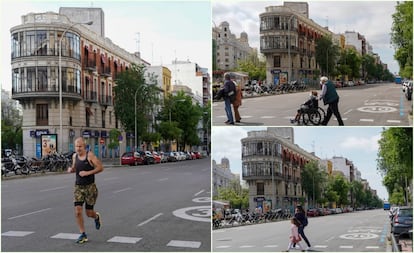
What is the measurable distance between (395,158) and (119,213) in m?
3.10

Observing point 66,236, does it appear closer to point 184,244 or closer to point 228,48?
point 184,244

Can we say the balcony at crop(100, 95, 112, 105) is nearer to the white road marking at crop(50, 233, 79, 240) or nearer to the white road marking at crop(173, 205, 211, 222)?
the white road marking at crop(173, 205, 211, 222)

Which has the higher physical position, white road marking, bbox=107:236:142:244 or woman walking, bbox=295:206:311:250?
woman walking, bbox=295:206:311:250

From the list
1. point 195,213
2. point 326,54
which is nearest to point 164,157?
point 195,213

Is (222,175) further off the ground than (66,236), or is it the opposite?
(222,175)

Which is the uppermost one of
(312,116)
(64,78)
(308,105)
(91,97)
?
(64,78)

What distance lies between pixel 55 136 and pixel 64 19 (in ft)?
4.90

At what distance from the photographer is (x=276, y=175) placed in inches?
202

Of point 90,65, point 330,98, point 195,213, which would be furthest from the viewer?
point 90,65

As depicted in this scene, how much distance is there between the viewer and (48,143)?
6.88 metres

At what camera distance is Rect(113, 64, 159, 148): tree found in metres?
7.39

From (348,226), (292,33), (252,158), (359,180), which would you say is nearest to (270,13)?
(292,33)

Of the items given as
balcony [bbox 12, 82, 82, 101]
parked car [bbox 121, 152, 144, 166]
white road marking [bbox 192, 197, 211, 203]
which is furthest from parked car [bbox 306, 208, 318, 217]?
balcony [bbox 12, 82, 82, 101]

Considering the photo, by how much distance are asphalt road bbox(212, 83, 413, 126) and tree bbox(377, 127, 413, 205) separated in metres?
0.20
